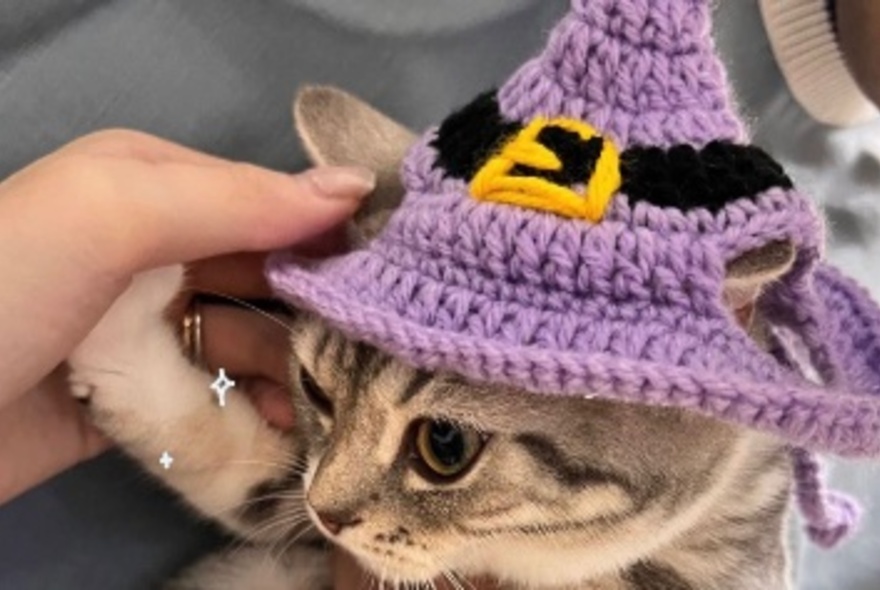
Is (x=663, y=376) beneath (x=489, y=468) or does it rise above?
above

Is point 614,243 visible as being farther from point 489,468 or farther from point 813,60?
point 813,60

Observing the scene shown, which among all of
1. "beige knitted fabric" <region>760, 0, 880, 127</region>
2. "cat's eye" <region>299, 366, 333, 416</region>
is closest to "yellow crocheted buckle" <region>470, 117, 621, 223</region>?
"cat's eye" <region>299, 366, 333, 416</region>

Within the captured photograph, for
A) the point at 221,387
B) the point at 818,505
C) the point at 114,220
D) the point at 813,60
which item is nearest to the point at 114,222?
the point at 114,220

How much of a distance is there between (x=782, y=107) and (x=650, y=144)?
0.82 m

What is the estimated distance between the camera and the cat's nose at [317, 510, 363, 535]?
854 mm

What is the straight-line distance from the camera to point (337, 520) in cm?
86

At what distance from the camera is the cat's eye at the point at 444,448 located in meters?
0.81

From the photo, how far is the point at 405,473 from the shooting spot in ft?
2.75

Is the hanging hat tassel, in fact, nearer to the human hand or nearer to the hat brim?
the hat brim

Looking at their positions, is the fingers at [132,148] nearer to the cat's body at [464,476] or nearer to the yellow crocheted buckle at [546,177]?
the cat's body at [464,476]

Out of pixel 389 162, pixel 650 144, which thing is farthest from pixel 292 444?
pixel 650 144

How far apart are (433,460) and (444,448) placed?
0.01 meters

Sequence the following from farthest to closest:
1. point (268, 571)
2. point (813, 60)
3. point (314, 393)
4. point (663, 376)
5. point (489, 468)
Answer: point (813, 60) < point (268, 571) < point (314, 393) < point (489, 468) < point (663, 376)

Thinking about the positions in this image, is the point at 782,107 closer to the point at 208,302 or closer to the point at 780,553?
the point at 780,553
